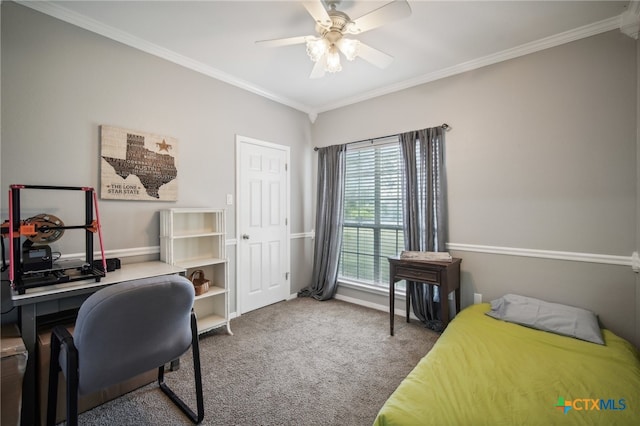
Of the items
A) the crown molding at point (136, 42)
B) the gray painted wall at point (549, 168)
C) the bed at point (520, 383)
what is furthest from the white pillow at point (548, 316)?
the crown molding at point (136, 42)

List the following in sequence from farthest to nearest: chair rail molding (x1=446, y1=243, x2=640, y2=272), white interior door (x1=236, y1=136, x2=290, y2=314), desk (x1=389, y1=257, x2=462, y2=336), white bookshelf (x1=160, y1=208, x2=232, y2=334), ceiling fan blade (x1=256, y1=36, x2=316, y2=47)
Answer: white interior door (x1=236, y1=136, x2=290, y2=314) < white bookshelf (x1=160, y1=208, x2=232, y2=334) < desk (x1=389, y1=257, x2=462, y2=336) < chair rail molding (x1=446, y1=243, x2=640, y2=272) < ceiling fan blade (x1=256, y1=36, x2=316, y2=47)

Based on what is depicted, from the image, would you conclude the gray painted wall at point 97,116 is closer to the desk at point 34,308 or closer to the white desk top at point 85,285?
the white desk top at point 85,285

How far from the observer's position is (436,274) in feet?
8.34

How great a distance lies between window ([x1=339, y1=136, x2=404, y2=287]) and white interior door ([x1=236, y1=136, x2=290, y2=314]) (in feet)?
2.78

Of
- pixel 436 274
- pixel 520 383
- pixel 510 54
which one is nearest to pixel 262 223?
pixel 436 274

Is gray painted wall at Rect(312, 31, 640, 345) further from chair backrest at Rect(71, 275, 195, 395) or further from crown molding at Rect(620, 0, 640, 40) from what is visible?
chair backrest at Rect(71, 275, 195, 395)

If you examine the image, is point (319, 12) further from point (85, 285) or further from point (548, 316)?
point (548, 316)

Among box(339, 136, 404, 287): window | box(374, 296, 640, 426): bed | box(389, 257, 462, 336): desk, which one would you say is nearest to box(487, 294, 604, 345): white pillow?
box(374, 296, 640, 426): bed

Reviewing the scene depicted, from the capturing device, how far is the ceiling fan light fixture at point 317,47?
6.35ft

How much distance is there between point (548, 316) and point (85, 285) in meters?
3.24

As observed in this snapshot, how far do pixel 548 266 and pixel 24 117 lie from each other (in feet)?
14.0

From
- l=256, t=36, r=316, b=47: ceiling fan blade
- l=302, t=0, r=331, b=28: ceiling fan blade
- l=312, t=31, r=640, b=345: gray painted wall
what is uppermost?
l=302, t=0, r=331, b=28: ceiling fan blade

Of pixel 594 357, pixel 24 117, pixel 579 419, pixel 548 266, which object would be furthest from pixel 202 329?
pixel 548 266

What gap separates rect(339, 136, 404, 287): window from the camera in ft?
11.1
